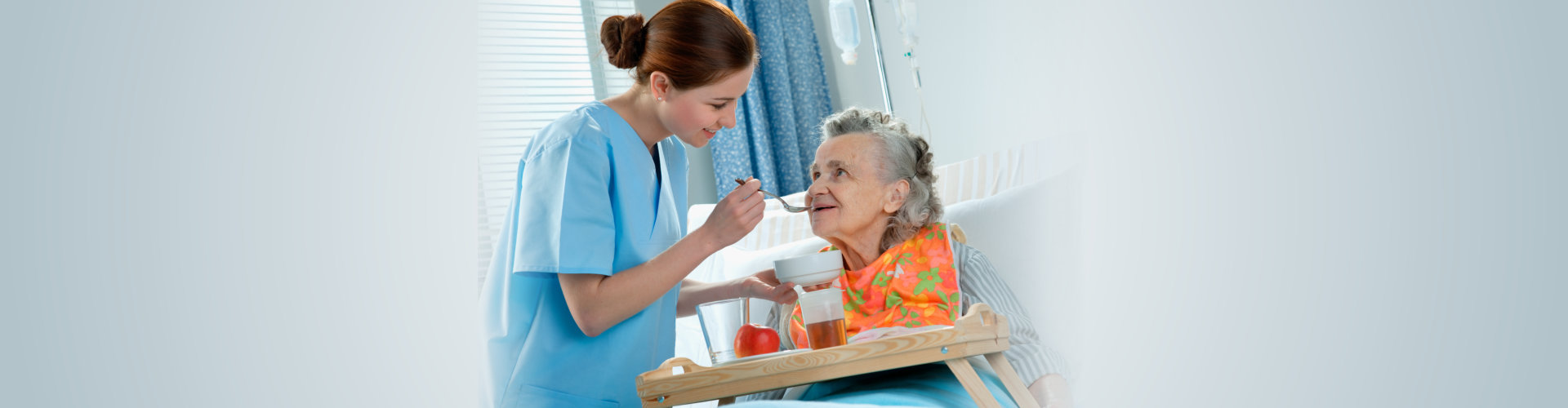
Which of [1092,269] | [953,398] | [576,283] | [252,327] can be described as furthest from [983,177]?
[252,327]

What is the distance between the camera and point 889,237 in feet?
5.78

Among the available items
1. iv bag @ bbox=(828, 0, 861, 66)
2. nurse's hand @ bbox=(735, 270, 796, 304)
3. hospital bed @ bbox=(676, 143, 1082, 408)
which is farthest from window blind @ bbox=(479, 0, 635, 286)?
nurse's hand @ bbox=(735, 270, 796, 304)

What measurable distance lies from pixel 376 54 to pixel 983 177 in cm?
157

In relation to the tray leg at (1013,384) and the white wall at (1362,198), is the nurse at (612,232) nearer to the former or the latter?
the tray leg at (1013,384)

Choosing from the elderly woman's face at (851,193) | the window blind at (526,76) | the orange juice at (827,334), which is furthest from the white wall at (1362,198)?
the window blind at (526,76)

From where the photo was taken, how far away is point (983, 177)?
1.93m

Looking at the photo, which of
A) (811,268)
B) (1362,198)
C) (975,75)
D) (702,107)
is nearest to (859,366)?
(811,268)

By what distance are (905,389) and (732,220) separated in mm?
330

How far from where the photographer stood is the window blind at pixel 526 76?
2822mm

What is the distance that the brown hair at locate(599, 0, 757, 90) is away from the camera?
1350mm

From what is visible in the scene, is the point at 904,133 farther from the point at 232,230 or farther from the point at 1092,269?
the point at 232,230

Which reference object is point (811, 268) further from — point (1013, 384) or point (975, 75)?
point (975, 75)

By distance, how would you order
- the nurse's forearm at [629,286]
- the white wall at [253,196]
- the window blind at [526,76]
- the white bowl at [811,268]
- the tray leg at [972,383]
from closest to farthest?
the white wall at [253,196]
the tray leg at [972,383]
the nurse's forearm at [629,286]
the white bowl at [811,268]
the window blind at [526,76]

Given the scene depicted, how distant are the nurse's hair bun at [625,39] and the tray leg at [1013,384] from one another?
0.71 m
